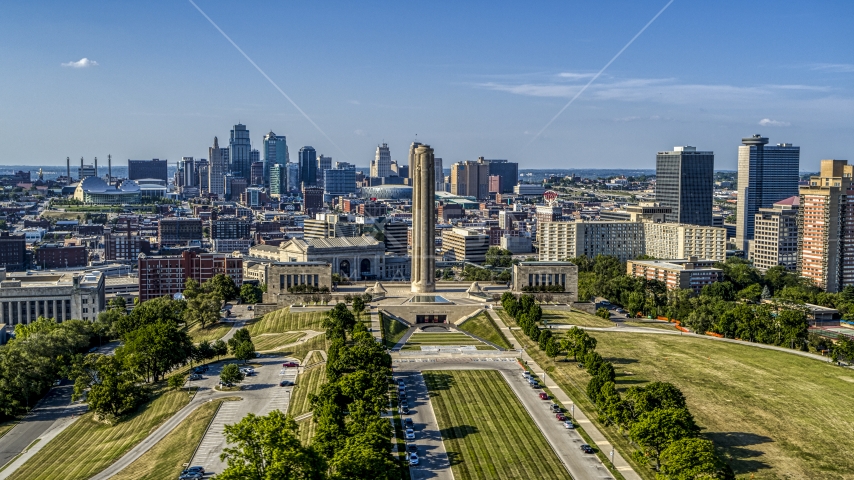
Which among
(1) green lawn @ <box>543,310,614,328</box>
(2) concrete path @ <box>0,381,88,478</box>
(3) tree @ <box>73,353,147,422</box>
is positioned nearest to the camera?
(2) concrete path @ <box>0,381,88,478</box>

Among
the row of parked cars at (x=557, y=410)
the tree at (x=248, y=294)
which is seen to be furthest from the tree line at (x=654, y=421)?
the tree at (x=248, y=294)

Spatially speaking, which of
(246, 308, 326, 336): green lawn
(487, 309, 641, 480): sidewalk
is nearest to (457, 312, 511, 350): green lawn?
(487, 309, 641, 480): sidewalk

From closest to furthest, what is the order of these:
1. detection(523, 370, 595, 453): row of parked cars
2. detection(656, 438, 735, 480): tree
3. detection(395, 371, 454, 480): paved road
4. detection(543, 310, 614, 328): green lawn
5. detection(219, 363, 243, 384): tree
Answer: detection(656, 438, 735, 480): tree
detection(395, 371, 454, 480): paved road
detection(523, 370, 595, 453): row of parked cars
detection(219, 363, 243, 384): tree
detection(543, 310, 614, 328): green lawn

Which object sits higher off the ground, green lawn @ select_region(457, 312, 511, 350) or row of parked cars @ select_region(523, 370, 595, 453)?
green lawn @ select_region(457, 312, 511, 350)

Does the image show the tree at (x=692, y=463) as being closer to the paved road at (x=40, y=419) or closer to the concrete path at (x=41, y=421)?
the concrete path at (x=41, y=421)

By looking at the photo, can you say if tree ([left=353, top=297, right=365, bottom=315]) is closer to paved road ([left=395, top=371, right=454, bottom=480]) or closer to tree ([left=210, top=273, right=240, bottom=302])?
tree ([left=210, top=273, right=240, bottom=302])

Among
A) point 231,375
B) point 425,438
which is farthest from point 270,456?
point 231,375

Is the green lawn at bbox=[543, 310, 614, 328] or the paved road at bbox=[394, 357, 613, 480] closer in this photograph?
the paved road at bbox=[394, 357, 613, 480]
